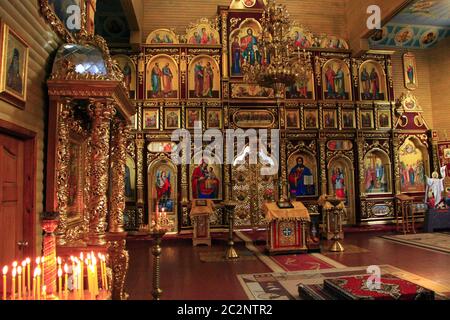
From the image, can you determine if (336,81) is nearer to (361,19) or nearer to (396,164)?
(361,19)

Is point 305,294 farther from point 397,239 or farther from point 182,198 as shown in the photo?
point 182,198

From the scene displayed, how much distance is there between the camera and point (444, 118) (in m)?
12.7

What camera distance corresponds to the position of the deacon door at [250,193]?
36.2 feet

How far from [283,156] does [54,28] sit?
7.97 meters

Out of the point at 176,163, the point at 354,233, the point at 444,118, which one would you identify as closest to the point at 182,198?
the point at 176,163

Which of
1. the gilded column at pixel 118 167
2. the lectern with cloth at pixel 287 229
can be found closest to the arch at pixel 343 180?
the lectern with cloth at pixel 287 229

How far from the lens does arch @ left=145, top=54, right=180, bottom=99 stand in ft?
36.3

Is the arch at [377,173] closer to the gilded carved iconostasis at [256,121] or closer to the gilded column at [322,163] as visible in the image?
the gilded carved iconostasis at [256,121]

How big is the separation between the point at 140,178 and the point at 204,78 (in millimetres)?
3857

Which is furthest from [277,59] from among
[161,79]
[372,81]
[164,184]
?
[372,81]

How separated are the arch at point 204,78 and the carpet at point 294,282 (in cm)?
683

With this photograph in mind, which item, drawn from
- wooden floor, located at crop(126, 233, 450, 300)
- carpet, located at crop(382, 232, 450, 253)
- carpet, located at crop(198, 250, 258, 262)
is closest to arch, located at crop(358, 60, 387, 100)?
carpet, located at crop(382, 232, 450, 253)

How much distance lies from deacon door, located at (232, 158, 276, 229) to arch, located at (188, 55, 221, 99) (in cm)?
262

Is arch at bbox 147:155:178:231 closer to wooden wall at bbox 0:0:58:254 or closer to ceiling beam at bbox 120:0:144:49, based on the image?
ceiling beam at bbox 120:0:144:49
